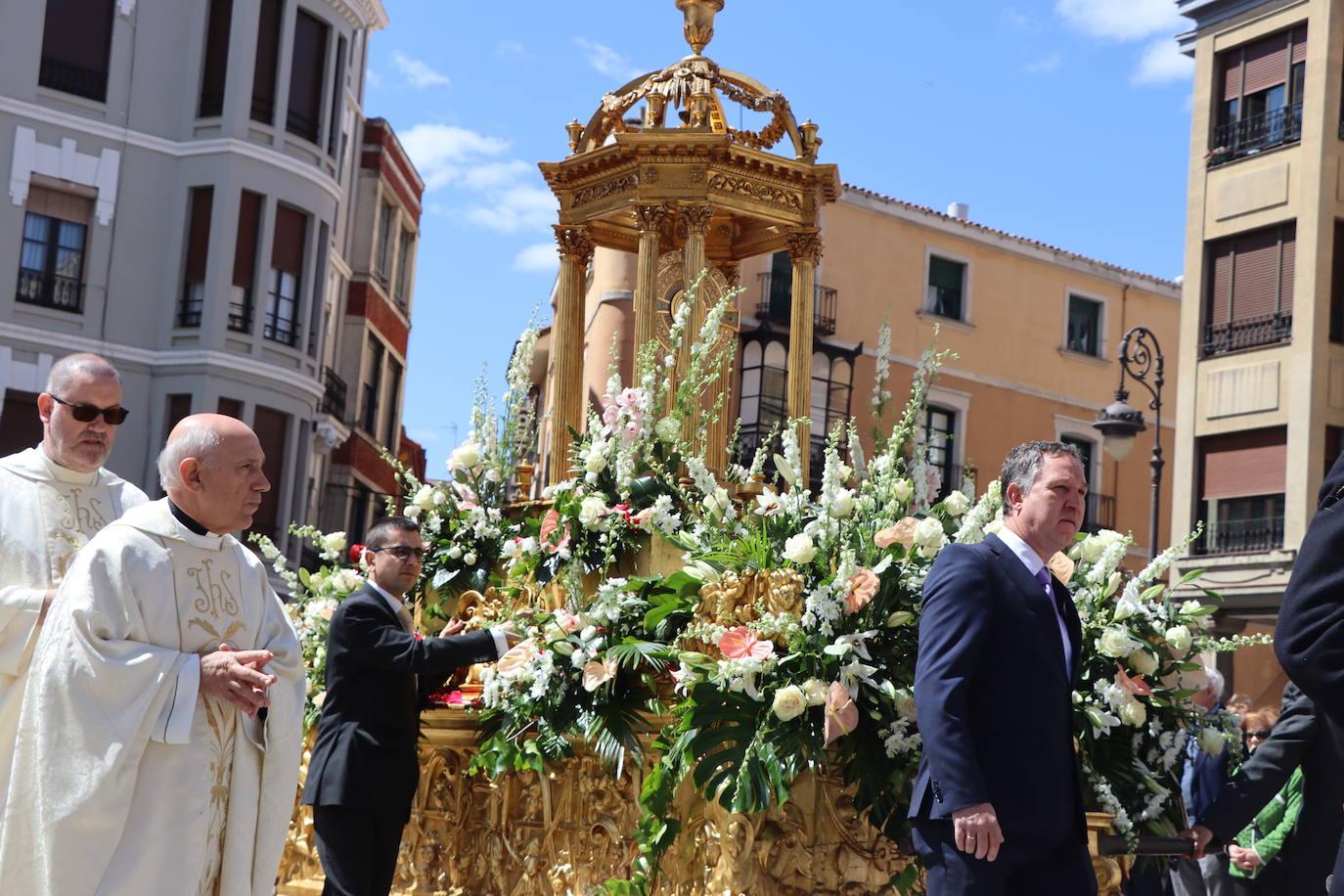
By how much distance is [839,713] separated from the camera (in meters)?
5.62

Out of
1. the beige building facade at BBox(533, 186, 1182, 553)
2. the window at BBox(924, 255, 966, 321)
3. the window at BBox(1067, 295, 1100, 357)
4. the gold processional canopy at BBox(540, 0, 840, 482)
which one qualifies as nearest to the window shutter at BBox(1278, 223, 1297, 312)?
the beige building facade at BBox(533, 186, 1182, 553)

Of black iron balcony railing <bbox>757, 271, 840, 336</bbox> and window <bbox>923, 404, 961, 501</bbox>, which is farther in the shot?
window <bbox>923, 404, 961, 501</bbox>

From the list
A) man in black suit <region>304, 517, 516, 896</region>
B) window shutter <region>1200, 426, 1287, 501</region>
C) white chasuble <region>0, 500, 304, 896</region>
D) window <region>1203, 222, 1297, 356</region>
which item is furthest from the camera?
window <region>1203, 222, 1297, 356</region>

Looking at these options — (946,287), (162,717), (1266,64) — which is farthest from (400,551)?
(946,287)

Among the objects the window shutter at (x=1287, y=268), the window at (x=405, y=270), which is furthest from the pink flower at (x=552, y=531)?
the window at (x=405, y=270)

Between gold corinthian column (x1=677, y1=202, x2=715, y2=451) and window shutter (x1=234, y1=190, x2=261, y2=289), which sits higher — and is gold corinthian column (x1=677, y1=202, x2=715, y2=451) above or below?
below

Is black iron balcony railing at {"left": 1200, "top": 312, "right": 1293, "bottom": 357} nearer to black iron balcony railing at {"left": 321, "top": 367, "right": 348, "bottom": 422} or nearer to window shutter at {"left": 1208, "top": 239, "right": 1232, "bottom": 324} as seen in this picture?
window shutter at {"left": 1208, "top": 239, "right": 1232, "bottom": 324}

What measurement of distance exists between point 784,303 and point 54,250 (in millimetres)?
11465

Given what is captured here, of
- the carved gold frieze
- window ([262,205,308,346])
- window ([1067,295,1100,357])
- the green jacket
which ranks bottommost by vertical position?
the green jacket

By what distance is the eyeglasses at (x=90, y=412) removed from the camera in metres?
5.34

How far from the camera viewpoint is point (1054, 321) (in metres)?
32.9

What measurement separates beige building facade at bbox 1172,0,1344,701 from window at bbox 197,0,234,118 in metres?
15.6

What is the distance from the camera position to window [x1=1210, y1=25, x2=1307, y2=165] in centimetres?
2559

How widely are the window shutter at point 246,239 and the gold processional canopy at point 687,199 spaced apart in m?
17.1
